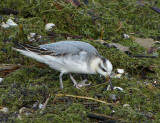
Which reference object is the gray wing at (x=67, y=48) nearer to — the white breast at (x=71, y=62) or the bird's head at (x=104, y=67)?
the white breast at (x=71, y=62)

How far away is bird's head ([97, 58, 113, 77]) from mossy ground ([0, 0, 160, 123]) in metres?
0.27

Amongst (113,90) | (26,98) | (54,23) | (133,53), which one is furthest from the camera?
(54,23)

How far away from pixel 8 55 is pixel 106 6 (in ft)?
11.9

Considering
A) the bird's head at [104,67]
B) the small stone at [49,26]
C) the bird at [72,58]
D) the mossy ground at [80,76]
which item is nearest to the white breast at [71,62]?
the bird at [72,58]

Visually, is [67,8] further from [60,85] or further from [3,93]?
[3,93]

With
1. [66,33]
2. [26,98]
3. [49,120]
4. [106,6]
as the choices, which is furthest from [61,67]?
[106,6]

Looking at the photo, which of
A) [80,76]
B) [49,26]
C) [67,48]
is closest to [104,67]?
[67,48]

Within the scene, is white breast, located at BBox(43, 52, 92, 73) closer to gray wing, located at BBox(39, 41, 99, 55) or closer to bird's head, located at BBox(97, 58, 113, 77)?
gray wing, located at BBox(39, 41, 99, 55)

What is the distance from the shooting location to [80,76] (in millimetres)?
Answer: 6367

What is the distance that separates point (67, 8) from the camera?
8008 mm

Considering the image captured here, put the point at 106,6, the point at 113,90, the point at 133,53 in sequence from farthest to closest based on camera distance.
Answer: the point at 106,6
the point at 133,53
the point at 113,90

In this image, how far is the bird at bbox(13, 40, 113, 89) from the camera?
5.66 metres

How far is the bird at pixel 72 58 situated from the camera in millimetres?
5656

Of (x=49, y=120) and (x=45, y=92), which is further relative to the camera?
(x=45, y=92)
